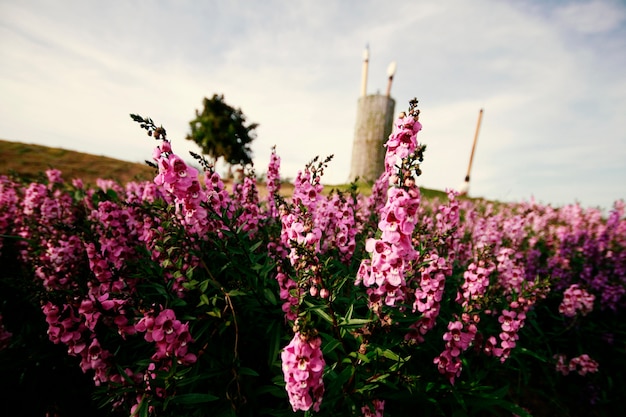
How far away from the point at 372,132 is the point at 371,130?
112mm

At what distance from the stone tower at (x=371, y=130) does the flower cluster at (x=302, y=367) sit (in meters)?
12.6

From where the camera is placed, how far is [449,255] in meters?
4.55

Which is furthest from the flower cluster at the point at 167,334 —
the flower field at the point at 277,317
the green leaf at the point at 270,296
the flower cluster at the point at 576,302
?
the flower cluster at the point at 576,302

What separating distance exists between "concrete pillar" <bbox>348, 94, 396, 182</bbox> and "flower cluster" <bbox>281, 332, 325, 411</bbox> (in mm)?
12740

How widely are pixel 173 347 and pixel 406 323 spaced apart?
2.47m

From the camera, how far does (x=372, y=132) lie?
14.6 meters

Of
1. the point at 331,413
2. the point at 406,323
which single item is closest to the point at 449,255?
the point at 406,323

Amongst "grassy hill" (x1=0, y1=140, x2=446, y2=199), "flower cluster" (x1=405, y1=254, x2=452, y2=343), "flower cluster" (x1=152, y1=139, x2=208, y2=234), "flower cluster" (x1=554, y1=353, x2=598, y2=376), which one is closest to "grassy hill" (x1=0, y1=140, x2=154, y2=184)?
"grassy hill" (x1=0, y1=140, x2=446, y2=199)

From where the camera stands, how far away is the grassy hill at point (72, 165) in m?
14.9

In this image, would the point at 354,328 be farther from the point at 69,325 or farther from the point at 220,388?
the point at 69,325

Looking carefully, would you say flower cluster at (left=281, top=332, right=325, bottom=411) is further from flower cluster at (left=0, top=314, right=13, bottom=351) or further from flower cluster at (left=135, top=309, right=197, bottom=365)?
flower cluster at (left=0, top=314, right=13, bottom=351)

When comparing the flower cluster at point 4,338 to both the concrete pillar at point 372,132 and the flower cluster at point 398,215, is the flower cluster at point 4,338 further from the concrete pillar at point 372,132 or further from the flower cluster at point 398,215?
the concrete pillar at point 372,132

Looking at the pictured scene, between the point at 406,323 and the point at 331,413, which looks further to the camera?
the point at 406,323

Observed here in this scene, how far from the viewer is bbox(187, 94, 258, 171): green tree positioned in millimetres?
40281
